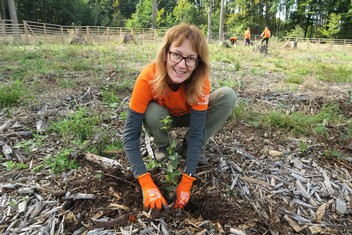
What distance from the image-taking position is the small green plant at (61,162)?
222 cm

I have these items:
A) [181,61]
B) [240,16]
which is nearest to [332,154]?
[181,61]

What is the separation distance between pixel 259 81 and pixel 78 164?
4.66m

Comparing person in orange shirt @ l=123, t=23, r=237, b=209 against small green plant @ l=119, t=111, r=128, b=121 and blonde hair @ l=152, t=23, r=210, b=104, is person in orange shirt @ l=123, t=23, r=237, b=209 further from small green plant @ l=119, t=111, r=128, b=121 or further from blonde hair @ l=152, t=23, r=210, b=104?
small green plant @ l=119, t=111, r=128, b=121

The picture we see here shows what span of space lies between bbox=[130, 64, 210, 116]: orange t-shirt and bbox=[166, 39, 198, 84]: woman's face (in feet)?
0.55

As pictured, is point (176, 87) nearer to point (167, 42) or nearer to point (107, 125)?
point (167, 42)

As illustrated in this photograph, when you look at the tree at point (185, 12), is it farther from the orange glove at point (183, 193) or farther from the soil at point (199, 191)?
the orange glove at point (183, 193)

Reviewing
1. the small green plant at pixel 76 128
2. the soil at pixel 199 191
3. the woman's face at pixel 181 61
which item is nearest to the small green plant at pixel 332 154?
the soil at pixel 199 191

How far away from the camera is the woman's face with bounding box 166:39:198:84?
1.86m

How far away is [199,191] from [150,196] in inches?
17.7

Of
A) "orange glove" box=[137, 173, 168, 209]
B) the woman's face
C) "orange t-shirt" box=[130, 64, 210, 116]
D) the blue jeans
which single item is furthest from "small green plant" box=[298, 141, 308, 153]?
"orange glove" box=[137, 173, 168, 209]

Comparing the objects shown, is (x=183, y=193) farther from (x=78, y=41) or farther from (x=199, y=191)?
(x=78, y=41)

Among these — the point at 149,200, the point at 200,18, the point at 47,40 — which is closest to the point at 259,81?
the point at 149,200

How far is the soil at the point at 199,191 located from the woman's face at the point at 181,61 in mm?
830

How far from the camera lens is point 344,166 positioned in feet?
8.38
